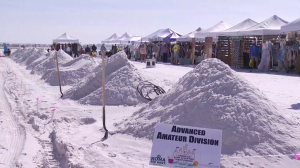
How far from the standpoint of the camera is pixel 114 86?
397 inches

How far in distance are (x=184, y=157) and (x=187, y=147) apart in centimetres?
11

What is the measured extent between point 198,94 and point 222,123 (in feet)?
3.06

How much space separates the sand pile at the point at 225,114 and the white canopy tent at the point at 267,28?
1092 centimetres

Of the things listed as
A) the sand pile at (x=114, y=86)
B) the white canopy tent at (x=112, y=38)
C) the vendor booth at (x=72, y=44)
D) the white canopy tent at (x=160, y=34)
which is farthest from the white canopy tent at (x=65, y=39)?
the sand pile at (x=114, y=86)

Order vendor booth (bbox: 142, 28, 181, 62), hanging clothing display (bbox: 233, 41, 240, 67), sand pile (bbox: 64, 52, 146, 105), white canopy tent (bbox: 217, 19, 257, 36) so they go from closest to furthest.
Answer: sand pile (bbox: 64, 52, 146, 105) < white canopy tent (bbox: 217, 19, 257, 36) < hanging clothing display (bbox: 233, 41, 240, 67) < vendor booth (bbox: 142, 28, 181, 62)

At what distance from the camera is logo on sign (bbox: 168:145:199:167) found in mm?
3719

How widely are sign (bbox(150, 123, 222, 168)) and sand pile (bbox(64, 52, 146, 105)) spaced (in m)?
5.64

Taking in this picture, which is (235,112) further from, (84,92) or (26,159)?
(84,92)

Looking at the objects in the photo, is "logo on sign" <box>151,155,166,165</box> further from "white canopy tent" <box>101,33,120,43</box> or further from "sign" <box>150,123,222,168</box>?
"white canopy tent" <box>101,33,120,43</box>

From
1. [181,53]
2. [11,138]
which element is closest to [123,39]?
[181,53]

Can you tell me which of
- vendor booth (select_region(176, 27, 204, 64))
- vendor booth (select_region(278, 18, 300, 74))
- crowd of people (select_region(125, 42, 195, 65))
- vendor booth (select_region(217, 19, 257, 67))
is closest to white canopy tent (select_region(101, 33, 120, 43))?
crowd of people (select_region(125, 42, 195, 65))

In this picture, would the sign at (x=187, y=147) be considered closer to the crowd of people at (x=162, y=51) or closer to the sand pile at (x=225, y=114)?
the sand pile at (x=225, y=114)

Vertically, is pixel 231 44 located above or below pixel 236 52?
above

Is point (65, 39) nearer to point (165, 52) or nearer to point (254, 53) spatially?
point (165, 52)
